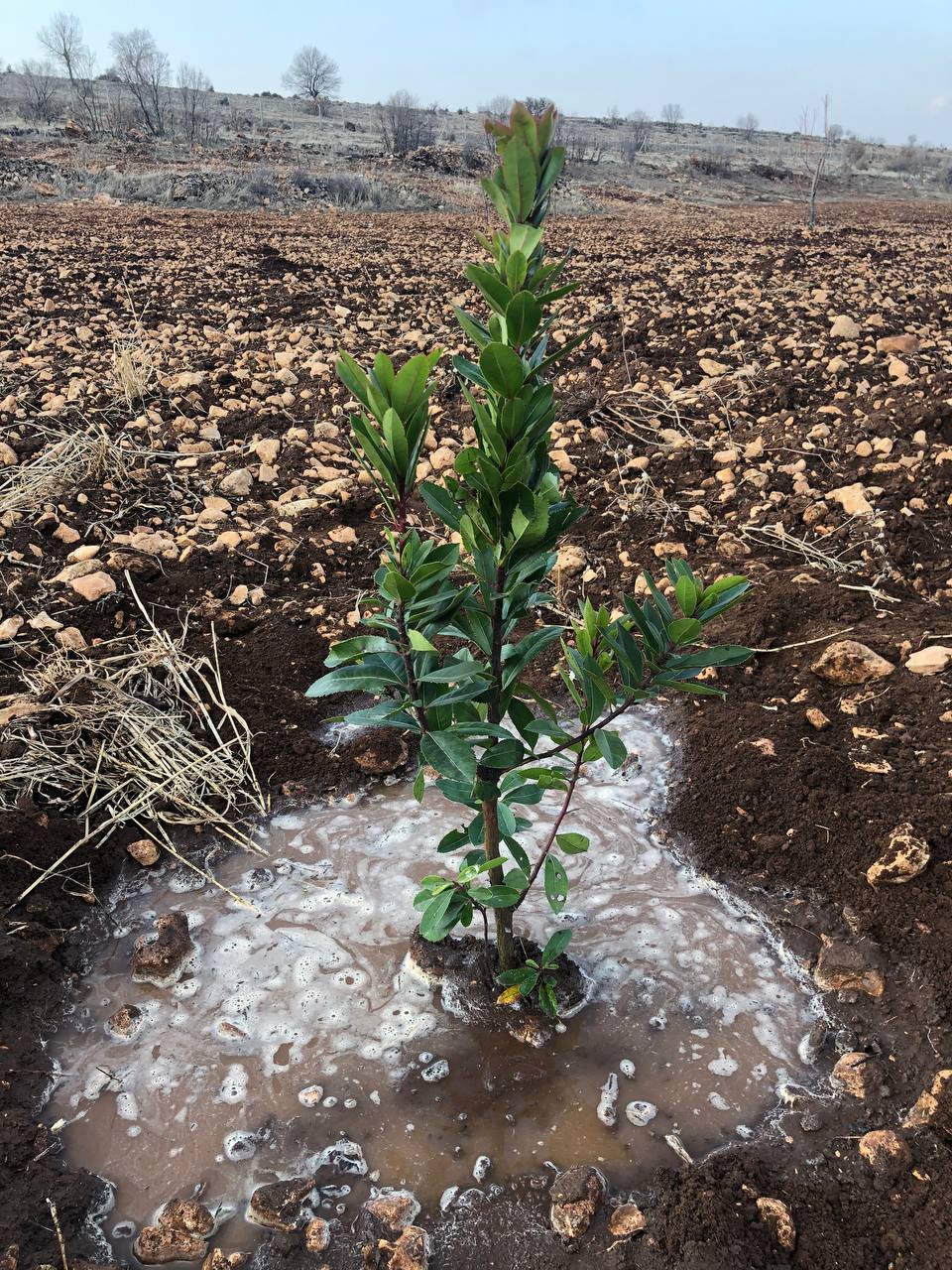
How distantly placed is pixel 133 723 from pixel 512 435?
1871 millimetres

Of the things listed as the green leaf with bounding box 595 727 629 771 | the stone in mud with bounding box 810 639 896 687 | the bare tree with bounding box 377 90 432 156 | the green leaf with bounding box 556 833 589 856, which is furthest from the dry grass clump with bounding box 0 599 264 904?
the bare tree with bounding box 377 90 432 156

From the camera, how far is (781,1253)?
1.41 m

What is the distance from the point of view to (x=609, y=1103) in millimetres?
1726

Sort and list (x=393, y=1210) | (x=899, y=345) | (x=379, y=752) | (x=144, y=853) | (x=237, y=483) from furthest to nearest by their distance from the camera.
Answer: (x=899, y=345), (x=237, y=483), (x=379, y=752), (x=144, y=853), (x=393, y=1210)

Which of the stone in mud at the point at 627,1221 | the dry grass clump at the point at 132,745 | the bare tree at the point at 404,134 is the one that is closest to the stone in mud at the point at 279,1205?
the stone in mud at the point at 627,1221

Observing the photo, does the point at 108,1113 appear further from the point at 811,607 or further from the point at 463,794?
the point at 811,607

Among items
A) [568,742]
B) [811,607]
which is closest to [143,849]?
[568,742]

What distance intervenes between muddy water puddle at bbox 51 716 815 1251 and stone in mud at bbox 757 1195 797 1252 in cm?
19

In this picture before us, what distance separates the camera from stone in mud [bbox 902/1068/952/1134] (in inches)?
61.1

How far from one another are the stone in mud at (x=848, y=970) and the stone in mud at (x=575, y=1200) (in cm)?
73

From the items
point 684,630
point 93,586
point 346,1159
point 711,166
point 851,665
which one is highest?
point 711,166

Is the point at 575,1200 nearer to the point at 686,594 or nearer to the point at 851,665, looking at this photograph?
the point at 686,594

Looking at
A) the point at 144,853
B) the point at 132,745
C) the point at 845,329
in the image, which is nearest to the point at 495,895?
the point at 144,853

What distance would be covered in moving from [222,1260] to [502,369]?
62.7 inches
